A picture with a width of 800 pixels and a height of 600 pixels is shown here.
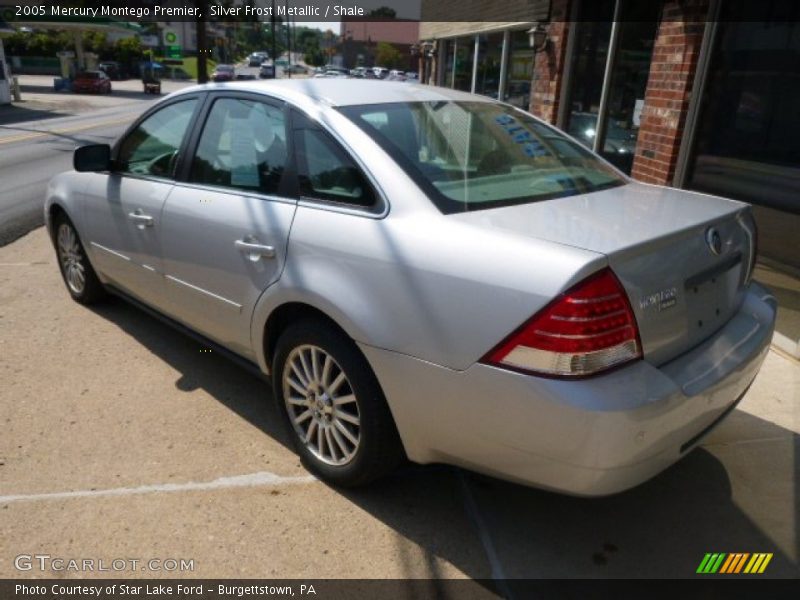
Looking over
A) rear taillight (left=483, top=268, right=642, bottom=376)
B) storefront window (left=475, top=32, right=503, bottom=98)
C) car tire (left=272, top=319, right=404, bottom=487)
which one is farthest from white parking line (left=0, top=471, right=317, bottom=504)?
storefront window (left=475, top=32, right=503, bottom=98)

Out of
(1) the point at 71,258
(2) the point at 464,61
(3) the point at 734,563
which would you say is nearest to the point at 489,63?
(2) the point at 464,61

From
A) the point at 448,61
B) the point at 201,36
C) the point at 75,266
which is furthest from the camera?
the point at 201,36

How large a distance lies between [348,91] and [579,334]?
69.6 inches

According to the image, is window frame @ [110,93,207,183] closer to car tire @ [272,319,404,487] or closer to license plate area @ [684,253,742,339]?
car tire @ [272,319,404,487]

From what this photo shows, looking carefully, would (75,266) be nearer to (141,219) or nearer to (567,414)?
(141,219)

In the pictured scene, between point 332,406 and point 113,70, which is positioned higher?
point 332,406

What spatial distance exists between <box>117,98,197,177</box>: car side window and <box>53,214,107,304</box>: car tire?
0.87 meters

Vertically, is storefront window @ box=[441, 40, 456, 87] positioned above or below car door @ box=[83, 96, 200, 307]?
above

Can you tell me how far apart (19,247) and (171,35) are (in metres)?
64.9

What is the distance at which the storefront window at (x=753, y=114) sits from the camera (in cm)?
550

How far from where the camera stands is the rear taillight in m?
1.93

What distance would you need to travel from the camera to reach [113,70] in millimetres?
56500

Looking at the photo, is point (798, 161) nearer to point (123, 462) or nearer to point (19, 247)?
point (123, 462)

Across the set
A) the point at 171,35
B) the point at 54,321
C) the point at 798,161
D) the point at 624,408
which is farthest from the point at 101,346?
the point at 171,35
